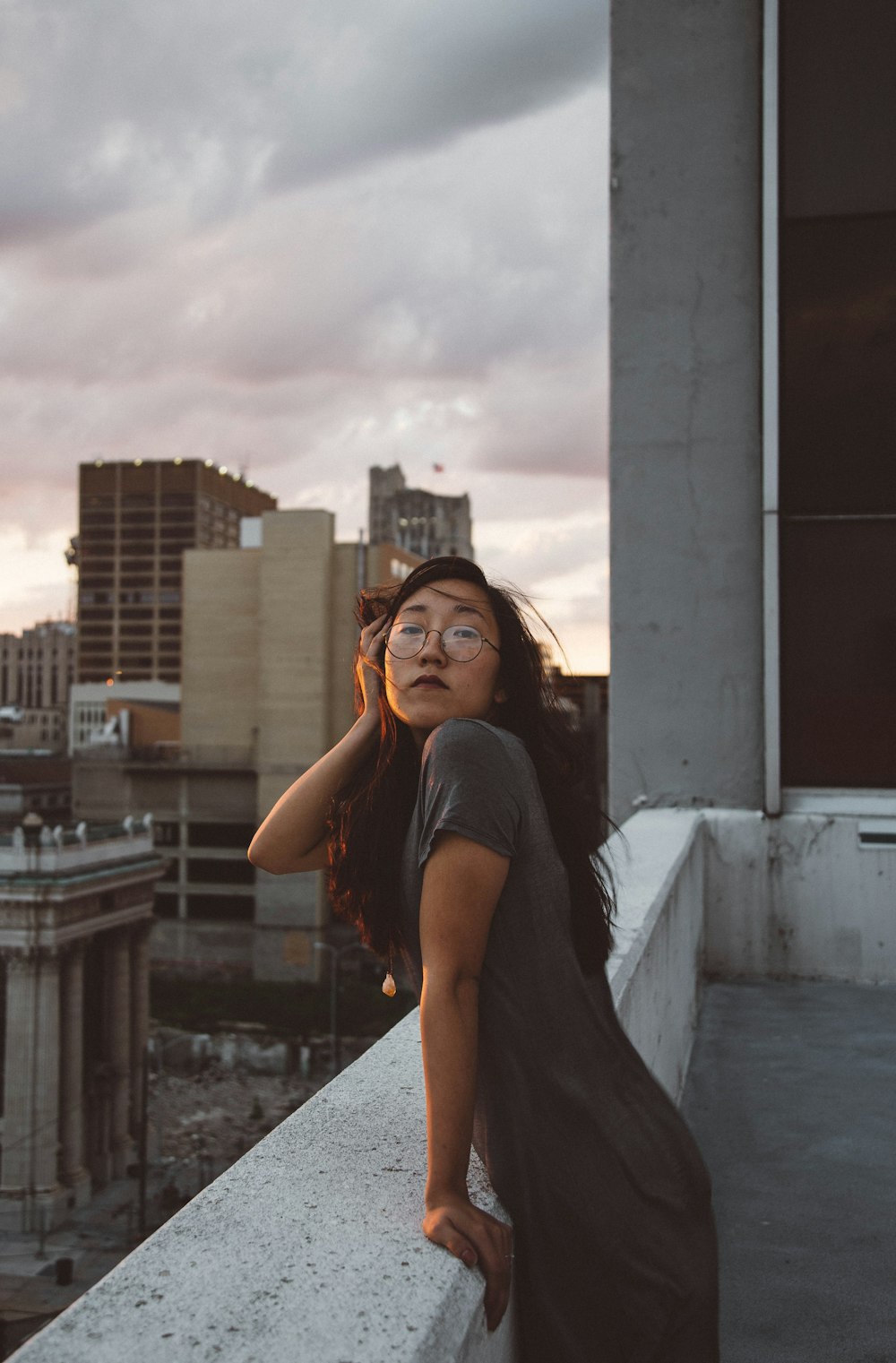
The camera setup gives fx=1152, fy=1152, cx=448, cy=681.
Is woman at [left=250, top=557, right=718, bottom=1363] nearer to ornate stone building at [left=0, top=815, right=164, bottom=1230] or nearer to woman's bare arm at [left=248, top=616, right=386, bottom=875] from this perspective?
woman's bare arm at [left=248, top=616, right=386, bottom=875]

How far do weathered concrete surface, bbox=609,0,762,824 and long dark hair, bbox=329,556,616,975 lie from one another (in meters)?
4.52

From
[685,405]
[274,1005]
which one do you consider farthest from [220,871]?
[685,405]

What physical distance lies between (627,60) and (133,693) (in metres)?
94.5

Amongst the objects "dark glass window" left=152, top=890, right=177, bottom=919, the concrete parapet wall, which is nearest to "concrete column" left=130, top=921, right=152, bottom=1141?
"dark glass window" left=152, top=890, right=177, bottom=919

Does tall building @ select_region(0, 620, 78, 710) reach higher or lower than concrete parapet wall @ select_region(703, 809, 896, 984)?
higher

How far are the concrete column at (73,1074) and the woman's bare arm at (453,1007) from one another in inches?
1452

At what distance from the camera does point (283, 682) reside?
5994 cm

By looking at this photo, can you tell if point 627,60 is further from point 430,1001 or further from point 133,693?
point 133,693

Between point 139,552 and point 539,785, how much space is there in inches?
5726

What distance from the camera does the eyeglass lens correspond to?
183 cm

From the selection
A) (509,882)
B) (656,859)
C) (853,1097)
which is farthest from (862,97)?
(509,882)

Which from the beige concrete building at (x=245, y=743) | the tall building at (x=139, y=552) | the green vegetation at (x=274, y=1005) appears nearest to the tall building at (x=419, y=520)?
the tall building at (x=139, y=552)

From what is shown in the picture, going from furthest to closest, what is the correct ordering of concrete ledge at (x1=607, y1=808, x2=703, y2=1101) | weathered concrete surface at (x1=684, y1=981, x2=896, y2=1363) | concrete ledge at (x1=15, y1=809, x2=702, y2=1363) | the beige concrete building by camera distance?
the beige concrete building, concrete ledge at (x1=607, y1=808, x2=703, y2=1101), weathered concrete surface at (x1=684, y1=981, x2=896, y2=1363), concrete ledge at (x1=15, y1=809, x2=702, y2=1363)

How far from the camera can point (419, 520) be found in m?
143
